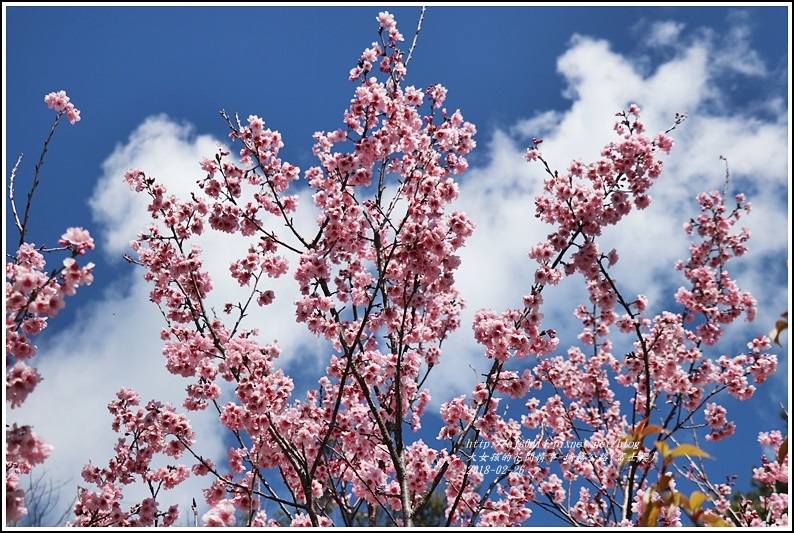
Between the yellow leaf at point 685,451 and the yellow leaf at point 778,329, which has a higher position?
the yellow leaf at point 778,329

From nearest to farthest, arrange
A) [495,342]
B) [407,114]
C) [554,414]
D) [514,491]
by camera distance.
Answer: [495,342]
[407,114]
[514,491]
[554,414]

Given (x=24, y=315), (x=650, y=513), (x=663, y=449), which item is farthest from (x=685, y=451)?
(x=24, y=315)

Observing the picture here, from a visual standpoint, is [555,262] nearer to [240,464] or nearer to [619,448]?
[619,448]

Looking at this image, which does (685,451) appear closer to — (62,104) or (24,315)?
(24,315)

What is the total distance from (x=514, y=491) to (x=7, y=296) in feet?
18.2

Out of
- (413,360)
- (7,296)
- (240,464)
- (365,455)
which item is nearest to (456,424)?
(413,360)

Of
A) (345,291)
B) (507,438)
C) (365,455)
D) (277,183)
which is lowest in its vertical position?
(365,455)

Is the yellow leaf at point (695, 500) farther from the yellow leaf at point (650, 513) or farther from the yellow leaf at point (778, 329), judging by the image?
the yellow leaf at point (778, 329)

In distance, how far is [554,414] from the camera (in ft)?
25.0

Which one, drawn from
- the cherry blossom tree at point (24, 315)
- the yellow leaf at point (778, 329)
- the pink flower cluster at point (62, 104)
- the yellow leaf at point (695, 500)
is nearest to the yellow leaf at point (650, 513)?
the yellow leaf at point (695, 500)

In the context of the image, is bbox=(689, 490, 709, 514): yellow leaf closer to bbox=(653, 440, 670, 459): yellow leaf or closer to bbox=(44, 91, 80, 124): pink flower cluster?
bbox=(653, 440, 670, 459): yellow leaf

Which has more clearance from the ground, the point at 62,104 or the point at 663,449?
the point at 62,104

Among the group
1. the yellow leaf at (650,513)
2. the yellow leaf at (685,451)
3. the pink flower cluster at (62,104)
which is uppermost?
the pink flower cluster at (62,104)

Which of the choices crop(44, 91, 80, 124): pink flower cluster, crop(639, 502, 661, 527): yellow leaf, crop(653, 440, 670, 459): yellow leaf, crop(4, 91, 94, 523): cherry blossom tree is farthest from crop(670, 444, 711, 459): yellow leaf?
crop(44, 91, 80, 124): pink flower cluster
